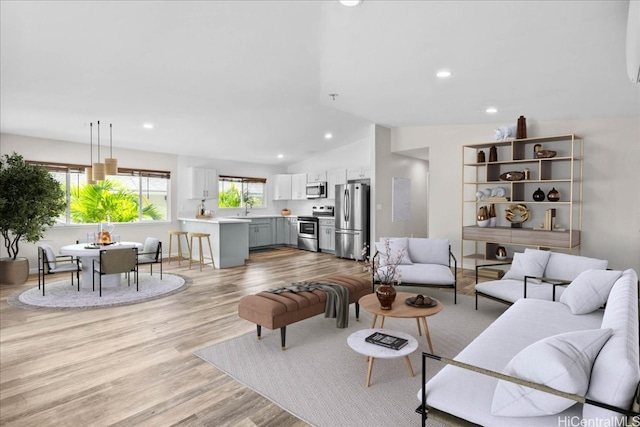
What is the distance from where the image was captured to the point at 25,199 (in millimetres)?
5348

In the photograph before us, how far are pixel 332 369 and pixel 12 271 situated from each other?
5.56 meters

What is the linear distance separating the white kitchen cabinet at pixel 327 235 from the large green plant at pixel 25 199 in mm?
5338

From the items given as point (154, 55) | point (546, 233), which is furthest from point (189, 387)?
point (546, 233)

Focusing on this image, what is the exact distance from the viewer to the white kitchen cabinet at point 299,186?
9.52 metres

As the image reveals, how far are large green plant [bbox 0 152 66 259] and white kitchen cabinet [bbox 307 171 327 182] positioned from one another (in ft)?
17.8

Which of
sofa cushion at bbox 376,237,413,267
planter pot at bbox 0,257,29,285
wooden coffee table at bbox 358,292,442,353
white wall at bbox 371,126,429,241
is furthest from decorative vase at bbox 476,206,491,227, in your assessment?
planter pot at bbox 0,257,29,285

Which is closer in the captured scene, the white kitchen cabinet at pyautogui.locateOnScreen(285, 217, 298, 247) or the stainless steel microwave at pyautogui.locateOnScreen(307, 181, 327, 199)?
the stainless steel microwave at pyautogui.locateOnScreen(307, 181, 327, 199)

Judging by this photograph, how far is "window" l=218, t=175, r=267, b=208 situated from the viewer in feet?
29.9

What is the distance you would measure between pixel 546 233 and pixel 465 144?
2.00 meters

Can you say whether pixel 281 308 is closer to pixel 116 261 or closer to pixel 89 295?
pixel 116 261

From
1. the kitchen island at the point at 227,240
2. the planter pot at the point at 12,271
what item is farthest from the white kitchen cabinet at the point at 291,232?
the planter pot at the point at 12,271

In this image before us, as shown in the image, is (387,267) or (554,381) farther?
(387,267)

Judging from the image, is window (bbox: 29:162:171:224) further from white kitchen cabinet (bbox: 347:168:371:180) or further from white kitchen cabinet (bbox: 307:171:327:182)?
white kitchen cabinet (bbox: 347:168:371:180)

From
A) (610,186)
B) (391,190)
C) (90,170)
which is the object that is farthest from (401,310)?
(90,170)
